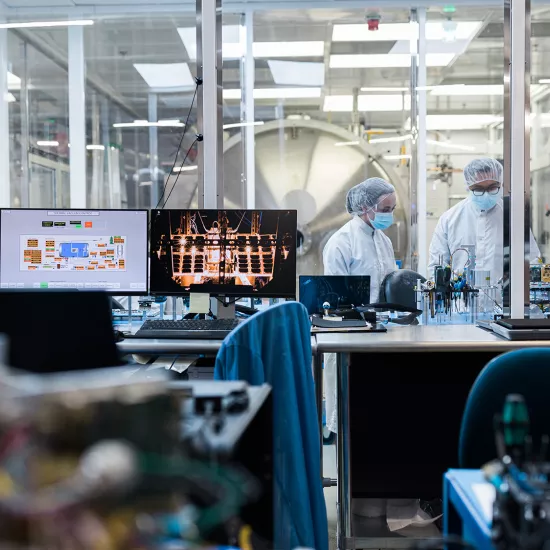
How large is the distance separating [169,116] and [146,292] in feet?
11.9

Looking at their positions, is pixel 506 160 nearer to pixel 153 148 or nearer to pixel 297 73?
pixel 297 73

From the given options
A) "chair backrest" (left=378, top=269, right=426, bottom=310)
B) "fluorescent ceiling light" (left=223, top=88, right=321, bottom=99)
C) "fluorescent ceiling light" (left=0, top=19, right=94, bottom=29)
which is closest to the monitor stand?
"chair backrest" (left=378, top=269, right=426, bottom=310)

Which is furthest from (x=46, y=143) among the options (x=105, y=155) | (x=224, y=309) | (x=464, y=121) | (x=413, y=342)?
(x=413, y=342)

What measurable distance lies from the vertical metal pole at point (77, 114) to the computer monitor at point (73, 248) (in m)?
2.79

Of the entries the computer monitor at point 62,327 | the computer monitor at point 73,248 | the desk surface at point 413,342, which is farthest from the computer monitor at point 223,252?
the computer monitor at point 62,327

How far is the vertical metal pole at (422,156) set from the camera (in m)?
5.16

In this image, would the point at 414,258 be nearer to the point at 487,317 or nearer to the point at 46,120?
the point at 487,317

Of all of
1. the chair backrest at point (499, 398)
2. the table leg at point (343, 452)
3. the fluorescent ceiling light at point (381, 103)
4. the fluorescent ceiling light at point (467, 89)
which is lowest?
the table leg at point (343, 452)

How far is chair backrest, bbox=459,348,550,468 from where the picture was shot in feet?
4.46

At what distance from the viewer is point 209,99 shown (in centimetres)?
284

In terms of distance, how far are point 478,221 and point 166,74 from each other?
121 inches

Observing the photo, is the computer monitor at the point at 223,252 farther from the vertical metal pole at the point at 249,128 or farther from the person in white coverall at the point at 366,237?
the vertical metal pole at the point at 249,128

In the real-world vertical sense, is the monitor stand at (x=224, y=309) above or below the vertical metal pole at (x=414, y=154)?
below

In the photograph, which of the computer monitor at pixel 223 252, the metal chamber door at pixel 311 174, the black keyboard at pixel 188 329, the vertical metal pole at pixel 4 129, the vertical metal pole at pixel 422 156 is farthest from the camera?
the metal chamber door at pixel 311 174
